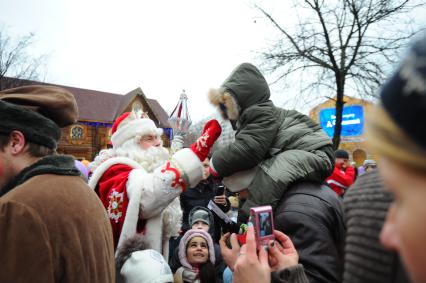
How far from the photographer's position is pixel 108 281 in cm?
177

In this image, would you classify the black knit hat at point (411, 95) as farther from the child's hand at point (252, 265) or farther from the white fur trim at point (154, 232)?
the white fur trim at point (154, 232)

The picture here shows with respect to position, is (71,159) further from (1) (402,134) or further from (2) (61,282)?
(1) (402,134)

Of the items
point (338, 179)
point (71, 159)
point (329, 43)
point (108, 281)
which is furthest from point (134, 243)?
point (329, 43)

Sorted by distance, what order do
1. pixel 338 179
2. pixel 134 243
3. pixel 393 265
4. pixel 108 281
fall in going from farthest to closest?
pixel 338 179 → pixel 134 243 → pixel 108 281 → pixel 393 265

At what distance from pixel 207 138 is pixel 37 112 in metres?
1.19

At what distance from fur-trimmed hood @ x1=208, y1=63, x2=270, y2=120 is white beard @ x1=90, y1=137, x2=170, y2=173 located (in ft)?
4.20

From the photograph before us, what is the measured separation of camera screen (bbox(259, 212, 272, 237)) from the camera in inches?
51.2

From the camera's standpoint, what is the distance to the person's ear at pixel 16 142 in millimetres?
1705

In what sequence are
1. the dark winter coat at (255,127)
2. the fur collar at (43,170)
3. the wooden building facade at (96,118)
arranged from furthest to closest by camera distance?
the wooden building facade at (96,118), the dark winter coat at (255,127), the fur collar at (43,170)

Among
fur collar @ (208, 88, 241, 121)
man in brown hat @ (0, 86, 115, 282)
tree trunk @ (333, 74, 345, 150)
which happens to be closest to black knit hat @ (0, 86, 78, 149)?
man in brown hat @ (0, 86, 115, 282)

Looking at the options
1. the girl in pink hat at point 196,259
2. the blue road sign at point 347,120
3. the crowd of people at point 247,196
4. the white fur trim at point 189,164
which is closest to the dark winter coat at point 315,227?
the crowd of people at point 247,196

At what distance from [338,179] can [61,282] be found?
5.35m

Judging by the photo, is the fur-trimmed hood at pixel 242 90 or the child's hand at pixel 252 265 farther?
the fur-trimmed hood at pixel 242 90

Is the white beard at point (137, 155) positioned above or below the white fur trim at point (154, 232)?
above
